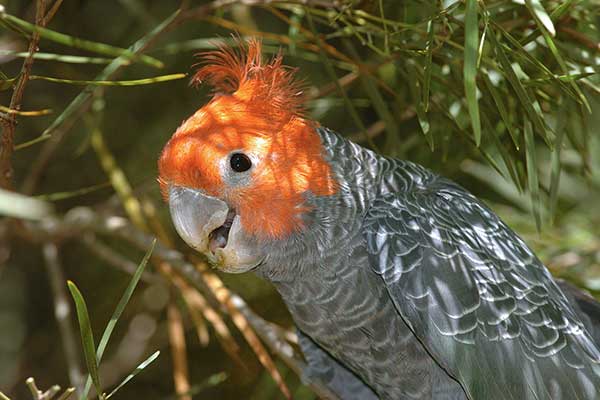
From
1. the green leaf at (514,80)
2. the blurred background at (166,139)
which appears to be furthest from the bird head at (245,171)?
the green leaf at (514,80)

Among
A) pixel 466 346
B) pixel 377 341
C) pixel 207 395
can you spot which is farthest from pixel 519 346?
pixel 207 395

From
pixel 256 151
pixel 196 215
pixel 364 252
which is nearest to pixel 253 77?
pixel 256 151

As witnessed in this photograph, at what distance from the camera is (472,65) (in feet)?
5.03

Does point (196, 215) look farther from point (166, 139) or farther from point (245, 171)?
point (166, 139)

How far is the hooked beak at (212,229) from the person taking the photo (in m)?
2.27

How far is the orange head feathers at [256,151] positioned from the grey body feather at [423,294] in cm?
9

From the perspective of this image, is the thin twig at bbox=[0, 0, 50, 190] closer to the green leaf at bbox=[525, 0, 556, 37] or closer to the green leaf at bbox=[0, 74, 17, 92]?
the green leaf at bbox=[0, 74, 17, 92]

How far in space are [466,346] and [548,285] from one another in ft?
1.51

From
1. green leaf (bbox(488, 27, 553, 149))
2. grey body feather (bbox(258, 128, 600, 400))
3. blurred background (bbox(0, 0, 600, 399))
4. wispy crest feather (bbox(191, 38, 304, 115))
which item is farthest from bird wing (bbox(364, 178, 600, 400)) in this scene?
green leaf (bbox(488, 27, 553, 149))

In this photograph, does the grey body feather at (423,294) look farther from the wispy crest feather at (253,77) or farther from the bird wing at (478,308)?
the wispy crest feather at (253,77)

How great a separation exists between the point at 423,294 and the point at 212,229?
706 millimetres

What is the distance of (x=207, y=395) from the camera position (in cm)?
383

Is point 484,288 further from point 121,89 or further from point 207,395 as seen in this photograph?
point 121,89

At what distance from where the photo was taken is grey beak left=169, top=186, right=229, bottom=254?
2.26 metres
